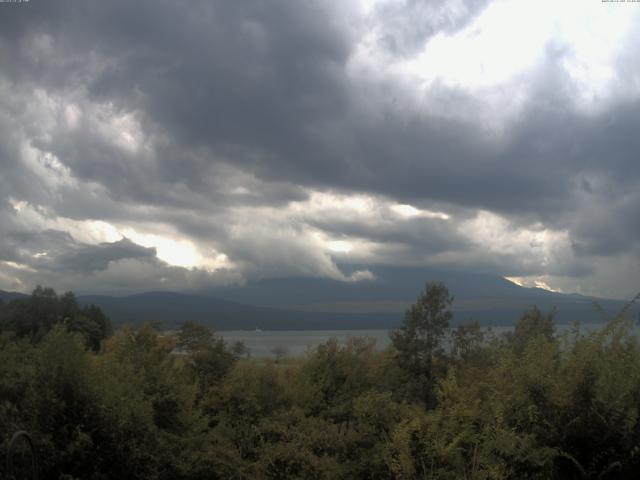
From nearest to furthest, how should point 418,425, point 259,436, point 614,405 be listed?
point 614,405
point 418,425
point 259,436

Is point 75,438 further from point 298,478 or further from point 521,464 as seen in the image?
point 521,464

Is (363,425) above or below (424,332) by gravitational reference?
below

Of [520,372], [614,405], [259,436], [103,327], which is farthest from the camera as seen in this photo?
[103,327]

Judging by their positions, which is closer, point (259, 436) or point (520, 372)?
point (520, 372)

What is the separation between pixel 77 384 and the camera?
11.6 metres

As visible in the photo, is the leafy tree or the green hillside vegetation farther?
the leafy tree

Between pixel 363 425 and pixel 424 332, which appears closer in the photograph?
pixel 363 425

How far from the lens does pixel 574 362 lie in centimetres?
980

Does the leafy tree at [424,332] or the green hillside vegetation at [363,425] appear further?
the leafy tree at [424,332]

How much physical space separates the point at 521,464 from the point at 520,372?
4.68ft

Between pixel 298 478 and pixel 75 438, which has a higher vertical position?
pixel 75 438

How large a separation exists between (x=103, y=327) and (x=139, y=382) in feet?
179

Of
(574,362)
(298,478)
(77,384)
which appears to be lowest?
(298,478)

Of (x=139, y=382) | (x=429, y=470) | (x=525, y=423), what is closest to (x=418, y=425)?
(x=429, y=470)
